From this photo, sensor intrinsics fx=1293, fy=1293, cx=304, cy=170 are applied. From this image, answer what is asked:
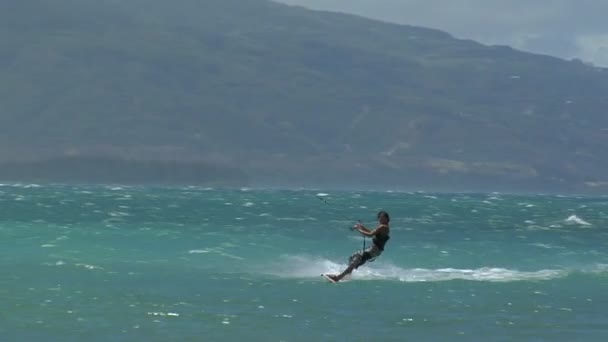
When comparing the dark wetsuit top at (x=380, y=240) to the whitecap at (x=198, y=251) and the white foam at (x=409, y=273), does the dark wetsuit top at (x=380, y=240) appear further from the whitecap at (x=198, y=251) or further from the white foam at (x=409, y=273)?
the whitecap at (x=198, y=251)

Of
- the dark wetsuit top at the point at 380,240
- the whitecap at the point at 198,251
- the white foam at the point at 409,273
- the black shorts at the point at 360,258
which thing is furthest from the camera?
the whitecap at the point at 198,251

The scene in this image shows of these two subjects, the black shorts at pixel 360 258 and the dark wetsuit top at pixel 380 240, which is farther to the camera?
the black shorts at pixel 360 258

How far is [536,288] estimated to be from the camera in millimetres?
37938

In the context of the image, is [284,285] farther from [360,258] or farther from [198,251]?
[198,251]

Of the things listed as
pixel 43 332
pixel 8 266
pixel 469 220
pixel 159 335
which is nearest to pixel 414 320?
pixel 159 335

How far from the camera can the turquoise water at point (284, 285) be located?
2839cm

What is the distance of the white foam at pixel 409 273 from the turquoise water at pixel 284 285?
68 mm

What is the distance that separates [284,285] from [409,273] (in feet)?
20.2

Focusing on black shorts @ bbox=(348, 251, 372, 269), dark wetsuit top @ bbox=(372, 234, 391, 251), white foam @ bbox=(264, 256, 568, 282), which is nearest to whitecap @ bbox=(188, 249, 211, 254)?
white foam @ bbox=(264, 256, 568, 282)

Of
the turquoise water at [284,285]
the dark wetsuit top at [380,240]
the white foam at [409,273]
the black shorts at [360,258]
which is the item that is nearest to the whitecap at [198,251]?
the turquoise water at [284,285]

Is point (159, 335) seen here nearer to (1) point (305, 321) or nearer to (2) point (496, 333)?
(1) point (305, 321)

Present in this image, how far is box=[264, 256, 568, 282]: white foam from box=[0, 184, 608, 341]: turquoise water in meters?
0.07

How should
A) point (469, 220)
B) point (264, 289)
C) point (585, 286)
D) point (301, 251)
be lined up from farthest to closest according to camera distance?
point (469, 220) < point (301, 251) < point (585, 286) < point (264, 289)

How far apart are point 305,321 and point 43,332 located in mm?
6034
